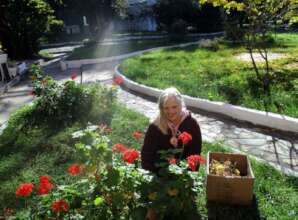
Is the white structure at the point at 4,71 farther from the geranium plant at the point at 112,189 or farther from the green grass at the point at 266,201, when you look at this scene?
the geranium plant at the point at 112,189

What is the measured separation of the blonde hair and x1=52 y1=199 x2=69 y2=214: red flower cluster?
149cm

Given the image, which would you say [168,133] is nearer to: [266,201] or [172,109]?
[172,109]

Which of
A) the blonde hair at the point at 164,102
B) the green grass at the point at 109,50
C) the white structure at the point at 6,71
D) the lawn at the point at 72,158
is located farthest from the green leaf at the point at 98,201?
the green grass at the point at 109,50

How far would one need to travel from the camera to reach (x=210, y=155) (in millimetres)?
4141

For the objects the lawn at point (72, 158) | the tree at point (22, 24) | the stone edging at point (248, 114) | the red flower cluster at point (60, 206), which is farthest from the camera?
the tree at point (22, 24)

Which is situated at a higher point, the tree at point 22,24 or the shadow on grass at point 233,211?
the tree at point 22,24

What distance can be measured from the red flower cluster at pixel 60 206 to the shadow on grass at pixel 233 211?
5.47 ft

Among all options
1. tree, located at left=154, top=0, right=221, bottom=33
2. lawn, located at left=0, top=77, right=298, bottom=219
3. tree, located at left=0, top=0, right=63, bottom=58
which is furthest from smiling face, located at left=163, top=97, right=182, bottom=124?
tree, located at left=154, top=0, right=221, bottom=33

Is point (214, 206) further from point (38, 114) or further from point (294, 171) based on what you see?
point (38, 114)

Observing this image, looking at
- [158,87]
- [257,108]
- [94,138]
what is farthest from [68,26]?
[94,138]

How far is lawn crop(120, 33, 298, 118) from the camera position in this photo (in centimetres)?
695

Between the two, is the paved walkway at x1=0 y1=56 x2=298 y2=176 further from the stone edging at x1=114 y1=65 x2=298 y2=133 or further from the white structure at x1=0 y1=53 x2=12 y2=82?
the white structure at x1=0 y1=53 x2=12 y2=82

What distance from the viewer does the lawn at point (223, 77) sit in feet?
22.8

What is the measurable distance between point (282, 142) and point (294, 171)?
38.1 inches
